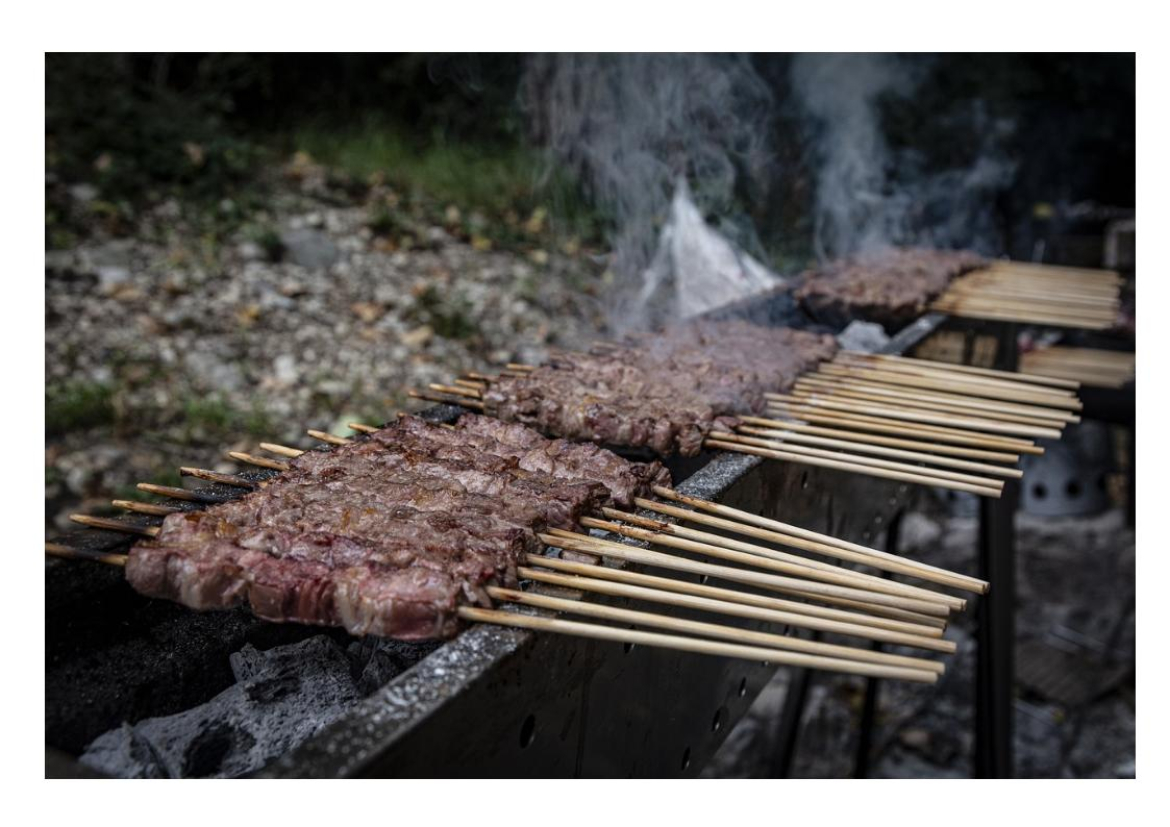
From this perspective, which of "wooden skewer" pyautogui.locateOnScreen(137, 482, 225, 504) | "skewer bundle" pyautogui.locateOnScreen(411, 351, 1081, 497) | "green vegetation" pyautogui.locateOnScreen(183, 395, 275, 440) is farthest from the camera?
"green vegetation" pyautogui.locateOnScreen(183, 395, 275, 440)

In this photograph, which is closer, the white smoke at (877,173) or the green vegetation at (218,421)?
the green vegetation at (218,421)

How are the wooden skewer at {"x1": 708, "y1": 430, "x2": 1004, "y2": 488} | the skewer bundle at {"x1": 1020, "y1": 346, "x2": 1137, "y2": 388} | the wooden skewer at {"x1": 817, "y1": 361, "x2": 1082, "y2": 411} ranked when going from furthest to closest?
the skewer bundle at {"x1": 1020, "y1": 346, "x2": 1137, "y2": 388}, the wooden skewer at {"x1": 817, "y1": 361, "x2": 1082, "y2": 411}, the wooden skewer at {"x1": 708, "y1": 430, "x2": 1004, "y2": 488}

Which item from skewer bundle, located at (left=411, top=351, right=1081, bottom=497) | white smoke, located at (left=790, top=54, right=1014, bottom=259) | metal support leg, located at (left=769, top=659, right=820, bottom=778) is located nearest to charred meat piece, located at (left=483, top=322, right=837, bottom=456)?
skewer bundle, located at (left=411, top=351, right=1081, bottom=497)

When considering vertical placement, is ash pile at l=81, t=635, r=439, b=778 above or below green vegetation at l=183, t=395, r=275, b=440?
below

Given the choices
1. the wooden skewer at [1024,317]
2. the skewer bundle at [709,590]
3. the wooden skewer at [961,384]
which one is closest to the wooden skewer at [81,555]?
the skewer bundle at [709,590]

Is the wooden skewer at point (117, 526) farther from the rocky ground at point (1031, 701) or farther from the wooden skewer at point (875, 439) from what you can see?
the rocky ground at point (1031, 701)

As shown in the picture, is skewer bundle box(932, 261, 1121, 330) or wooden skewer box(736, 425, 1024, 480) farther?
skewer bundle box(932, 261, 1121, 330)

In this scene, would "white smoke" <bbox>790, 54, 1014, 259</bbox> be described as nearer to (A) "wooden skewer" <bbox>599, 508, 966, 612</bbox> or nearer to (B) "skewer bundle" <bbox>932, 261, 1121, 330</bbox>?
(B) "skewer bundle" <bbox>932, 261, 1121, 330</bbox>
